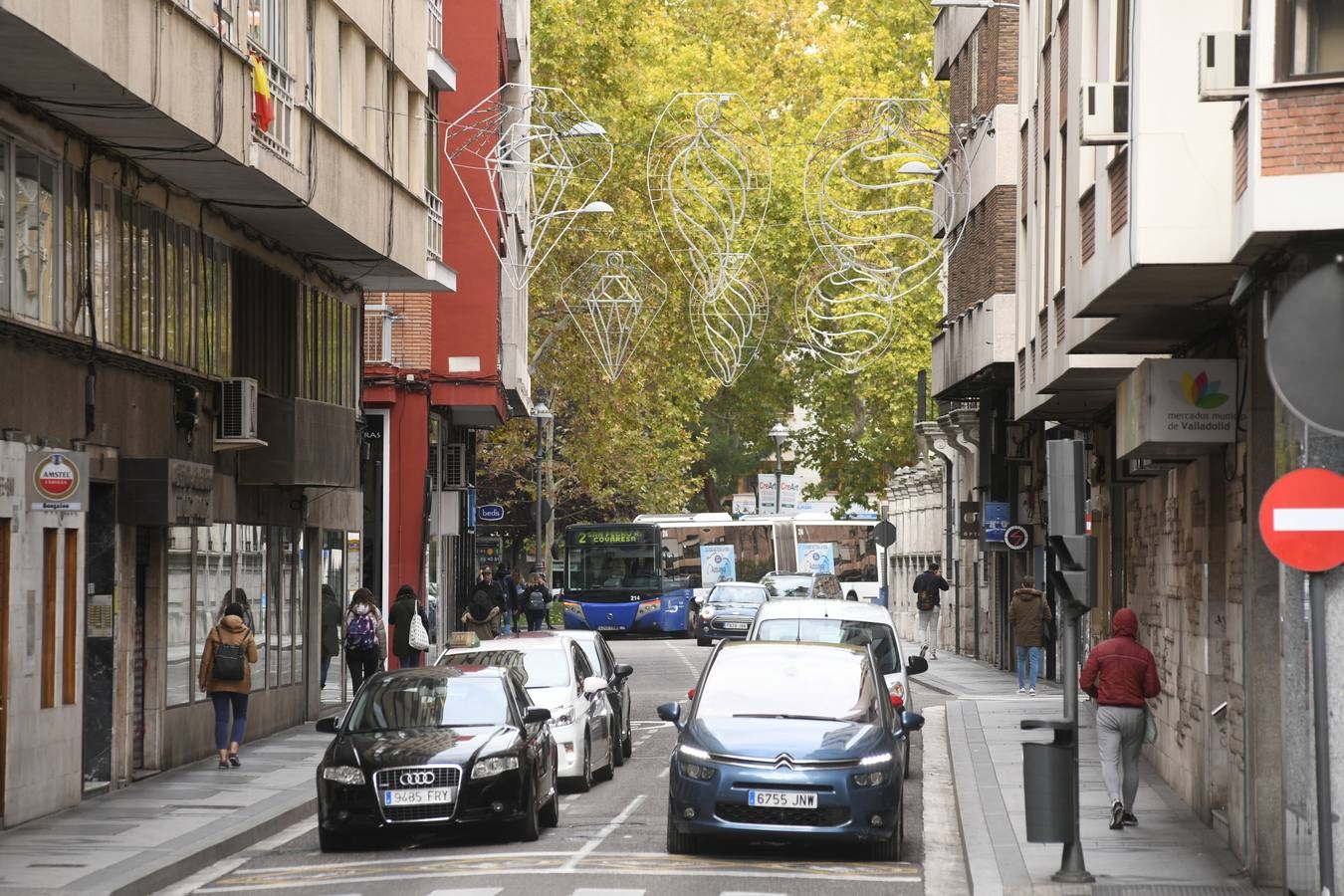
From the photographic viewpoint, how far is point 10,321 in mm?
17625

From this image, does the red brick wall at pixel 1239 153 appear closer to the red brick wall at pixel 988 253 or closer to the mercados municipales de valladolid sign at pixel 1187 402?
the mercados municipales de valladolid sign at pixel 1187 402

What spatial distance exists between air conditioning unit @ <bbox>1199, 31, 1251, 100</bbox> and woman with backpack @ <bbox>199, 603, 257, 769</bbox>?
12619mm

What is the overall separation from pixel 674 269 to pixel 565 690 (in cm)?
3505

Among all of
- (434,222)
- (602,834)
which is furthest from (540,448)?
(602,834)

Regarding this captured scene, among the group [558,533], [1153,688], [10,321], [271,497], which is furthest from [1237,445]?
[558,533]

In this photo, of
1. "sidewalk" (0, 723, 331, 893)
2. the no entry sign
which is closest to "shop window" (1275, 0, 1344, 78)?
the no entry sign

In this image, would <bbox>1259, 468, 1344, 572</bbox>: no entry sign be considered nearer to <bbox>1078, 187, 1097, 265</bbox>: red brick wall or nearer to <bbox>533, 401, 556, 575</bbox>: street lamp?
<bbox>1078, 187, 1097, 265</bbox>: red brick wall

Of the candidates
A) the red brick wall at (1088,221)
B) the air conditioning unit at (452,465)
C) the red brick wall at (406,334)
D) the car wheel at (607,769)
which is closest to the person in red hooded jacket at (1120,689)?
the red brick wall at (1088,221)

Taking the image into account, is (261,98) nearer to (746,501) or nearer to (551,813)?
(551,813)

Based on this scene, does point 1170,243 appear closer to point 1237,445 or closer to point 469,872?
point 1237,445

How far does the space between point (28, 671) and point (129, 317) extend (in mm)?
4393

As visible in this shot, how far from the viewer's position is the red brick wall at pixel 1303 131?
40.8 feet

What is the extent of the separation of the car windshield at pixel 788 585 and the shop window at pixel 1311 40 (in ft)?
149

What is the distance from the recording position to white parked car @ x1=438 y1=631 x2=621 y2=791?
813 inches
